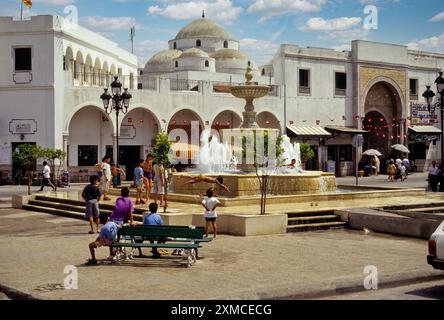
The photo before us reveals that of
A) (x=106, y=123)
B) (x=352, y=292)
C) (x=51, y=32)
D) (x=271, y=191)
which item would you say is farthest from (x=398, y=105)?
(x=352, y=292)

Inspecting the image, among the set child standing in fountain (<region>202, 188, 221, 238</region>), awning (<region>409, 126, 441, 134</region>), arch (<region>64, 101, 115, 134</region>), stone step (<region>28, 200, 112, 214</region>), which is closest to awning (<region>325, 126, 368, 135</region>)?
awning (<region>409, 126, 441, 134</region>)

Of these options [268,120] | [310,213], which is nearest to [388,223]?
[310,213]

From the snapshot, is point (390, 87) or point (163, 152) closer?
point (163, 152)

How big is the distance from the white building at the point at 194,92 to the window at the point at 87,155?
52 millimetres

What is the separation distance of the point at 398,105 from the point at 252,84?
77.8 ft

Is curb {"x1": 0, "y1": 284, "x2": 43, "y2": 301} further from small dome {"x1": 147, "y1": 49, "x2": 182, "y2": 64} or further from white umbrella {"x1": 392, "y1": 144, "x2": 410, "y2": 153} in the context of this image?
small dome {"x1": 147, "y1": 49, "x2": 182, "y2": 64}

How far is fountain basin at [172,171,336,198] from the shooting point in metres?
18.1

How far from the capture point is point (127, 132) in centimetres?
3541

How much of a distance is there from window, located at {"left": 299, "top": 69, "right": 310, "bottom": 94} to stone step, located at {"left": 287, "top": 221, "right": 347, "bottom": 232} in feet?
86.5

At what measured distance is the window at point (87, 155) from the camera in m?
33.6

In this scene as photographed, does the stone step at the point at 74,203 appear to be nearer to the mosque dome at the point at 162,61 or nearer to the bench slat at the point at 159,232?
the bench slat at the point at 159,232

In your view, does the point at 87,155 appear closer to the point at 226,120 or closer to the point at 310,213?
the point at 226,120

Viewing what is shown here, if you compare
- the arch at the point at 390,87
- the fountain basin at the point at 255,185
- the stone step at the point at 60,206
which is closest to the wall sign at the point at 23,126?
the stone step at the point at 60,206

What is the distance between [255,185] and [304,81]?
23396 mm
